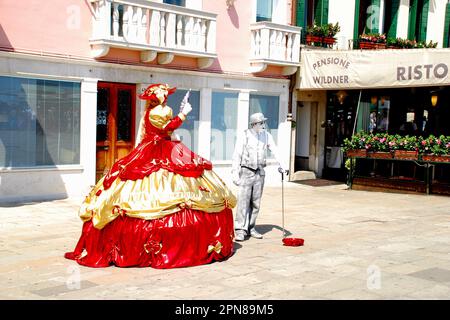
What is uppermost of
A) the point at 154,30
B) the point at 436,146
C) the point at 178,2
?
the point at 178,2

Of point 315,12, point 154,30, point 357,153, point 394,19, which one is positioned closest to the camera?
point 154,30

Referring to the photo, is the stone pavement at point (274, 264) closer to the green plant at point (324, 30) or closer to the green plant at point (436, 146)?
the green plant at point (436, 146)

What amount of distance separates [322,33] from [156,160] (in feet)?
37.4

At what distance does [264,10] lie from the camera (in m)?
17.1

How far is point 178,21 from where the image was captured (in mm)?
14430

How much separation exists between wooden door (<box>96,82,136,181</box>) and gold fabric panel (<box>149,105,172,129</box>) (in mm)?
6317

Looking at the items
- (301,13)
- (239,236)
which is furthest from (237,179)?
(301,13)

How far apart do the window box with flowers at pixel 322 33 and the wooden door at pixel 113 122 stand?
5.90 meters

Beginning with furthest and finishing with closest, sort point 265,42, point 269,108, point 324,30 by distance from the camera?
point 324,30
point 269,108
point 265,42

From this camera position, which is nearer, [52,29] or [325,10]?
[52,29]

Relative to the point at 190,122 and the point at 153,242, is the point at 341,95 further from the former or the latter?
the point at 153,242

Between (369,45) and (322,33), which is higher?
(322,33)

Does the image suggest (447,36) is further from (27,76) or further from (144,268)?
(144,268)
